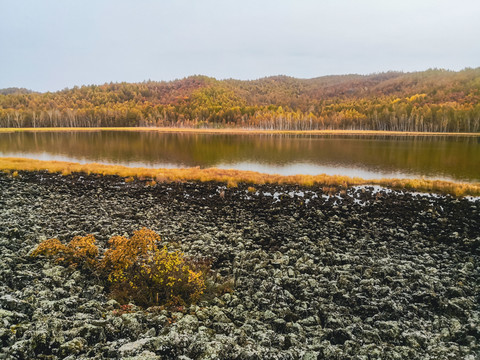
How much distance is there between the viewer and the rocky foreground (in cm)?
643

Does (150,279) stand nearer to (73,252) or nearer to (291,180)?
(73,252)

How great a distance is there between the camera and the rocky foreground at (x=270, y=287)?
6.43 m

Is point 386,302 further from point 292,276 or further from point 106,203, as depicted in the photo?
point 106,203

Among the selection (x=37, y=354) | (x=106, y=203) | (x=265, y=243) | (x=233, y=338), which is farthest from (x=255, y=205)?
(x=37, y=354)

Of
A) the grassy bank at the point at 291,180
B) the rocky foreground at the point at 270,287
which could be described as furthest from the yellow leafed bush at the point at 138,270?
the grassy bank at the point at 291,180

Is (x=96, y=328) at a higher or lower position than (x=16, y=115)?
lower

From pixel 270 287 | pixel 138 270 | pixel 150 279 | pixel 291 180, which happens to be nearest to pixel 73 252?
pixel 138 270

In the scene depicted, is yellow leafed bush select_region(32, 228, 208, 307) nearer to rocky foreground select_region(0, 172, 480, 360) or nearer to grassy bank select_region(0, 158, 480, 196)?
rocky foreground select_region(0, 172, 480, 360)

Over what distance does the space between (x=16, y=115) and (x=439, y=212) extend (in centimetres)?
20394

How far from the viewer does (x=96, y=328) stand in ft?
21.3

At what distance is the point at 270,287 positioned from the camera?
30.2 ft

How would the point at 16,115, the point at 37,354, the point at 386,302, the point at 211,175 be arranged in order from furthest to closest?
the point at 16,115 → the point at 211,175 → the point at 386,302 → the point at 37,354

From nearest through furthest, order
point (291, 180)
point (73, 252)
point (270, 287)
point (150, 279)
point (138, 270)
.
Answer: point (150, 279)
point (270, 287)
point (138, 270)
point (73, 252)
point (291, 180)

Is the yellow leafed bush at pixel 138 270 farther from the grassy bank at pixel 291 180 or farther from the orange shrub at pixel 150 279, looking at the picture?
the grassy bank at pixel 291 180
